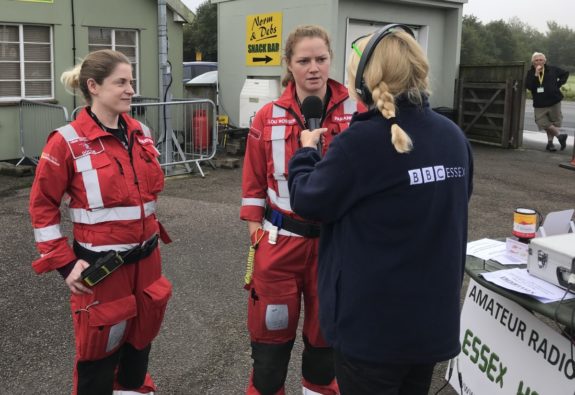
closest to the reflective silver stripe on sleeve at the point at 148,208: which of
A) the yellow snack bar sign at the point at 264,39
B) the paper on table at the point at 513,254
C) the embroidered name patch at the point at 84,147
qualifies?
the embroidered name patch at the point at 84,147

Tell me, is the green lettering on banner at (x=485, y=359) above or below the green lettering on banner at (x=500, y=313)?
below

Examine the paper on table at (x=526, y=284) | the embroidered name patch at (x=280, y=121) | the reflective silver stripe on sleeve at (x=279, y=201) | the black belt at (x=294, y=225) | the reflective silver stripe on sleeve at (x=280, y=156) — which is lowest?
the paper on table at (x=526, y=284)

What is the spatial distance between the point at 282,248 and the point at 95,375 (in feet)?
3.56

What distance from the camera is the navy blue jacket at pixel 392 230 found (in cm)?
194

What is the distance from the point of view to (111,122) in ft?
9.48

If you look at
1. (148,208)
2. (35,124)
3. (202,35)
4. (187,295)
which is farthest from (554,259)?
(202,35)

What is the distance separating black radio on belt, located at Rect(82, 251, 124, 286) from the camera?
8.83 feet

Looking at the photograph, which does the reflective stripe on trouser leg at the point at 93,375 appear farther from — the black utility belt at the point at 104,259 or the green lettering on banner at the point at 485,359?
the green lettering on banner at the point at 485,359

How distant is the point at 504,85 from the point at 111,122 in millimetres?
12726

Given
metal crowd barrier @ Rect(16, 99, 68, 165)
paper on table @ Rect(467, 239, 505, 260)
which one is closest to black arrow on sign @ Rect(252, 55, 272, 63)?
metal crowd barrier @ Rect(16, 99, 68, 165)

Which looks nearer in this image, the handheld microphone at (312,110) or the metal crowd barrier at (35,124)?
the handheld microphone at (312,110)

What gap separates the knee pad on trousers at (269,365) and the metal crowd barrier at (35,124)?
874 centimetres

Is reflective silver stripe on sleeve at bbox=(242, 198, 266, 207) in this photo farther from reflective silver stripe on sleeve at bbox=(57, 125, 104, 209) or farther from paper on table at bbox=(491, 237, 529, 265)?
paper on table at bbox=(491, 237, 529, 265)

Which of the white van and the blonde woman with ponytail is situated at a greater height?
the white van
